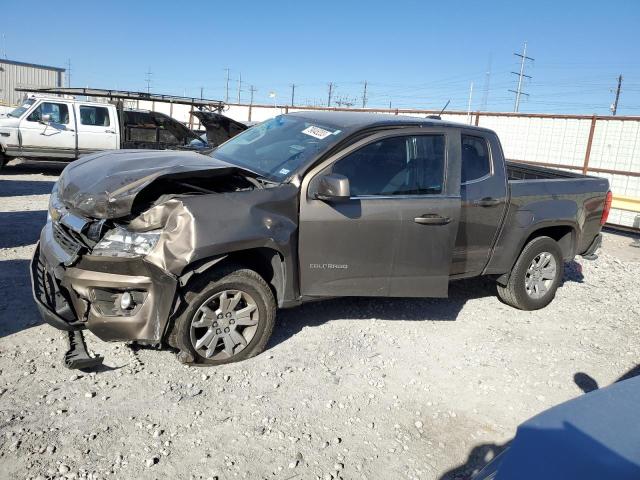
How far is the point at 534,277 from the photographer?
18.2 ft

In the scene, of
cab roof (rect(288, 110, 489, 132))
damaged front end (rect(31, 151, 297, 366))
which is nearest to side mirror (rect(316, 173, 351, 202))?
damaged front end (rect(31, 151, 297, 366))

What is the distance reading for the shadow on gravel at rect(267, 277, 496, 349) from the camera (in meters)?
4.55

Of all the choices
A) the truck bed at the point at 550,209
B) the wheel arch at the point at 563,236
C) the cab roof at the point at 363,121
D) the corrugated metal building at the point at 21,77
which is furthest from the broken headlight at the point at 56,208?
the corrugated metal building at the point at 21,77

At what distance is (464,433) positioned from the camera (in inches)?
131

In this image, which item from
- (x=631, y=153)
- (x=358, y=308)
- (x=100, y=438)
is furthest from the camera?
(x=631, y=153)

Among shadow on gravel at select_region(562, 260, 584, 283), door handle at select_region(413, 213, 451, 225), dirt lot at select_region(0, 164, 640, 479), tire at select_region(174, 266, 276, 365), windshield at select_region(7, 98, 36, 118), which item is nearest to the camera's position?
dirt lot at select_region(0, 164, 640, 479)

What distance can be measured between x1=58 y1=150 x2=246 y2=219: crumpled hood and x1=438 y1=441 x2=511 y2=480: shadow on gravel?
243cm

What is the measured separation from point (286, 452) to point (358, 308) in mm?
2247

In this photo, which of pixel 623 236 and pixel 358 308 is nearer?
pixel 358 308

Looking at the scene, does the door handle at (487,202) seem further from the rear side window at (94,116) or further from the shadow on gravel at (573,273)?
the rear side window at (94,116)

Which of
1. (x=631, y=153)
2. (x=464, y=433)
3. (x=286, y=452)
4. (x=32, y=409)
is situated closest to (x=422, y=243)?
(x=464, y=433)

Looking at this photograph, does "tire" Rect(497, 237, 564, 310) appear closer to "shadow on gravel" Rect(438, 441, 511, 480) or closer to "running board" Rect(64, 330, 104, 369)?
"shadow on gravel" Rect(438, 441, 511, 480)

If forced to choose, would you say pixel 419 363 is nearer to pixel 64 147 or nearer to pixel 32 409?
pixel 32 409

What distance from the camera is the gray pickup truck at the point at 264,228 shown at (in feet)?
10.9
